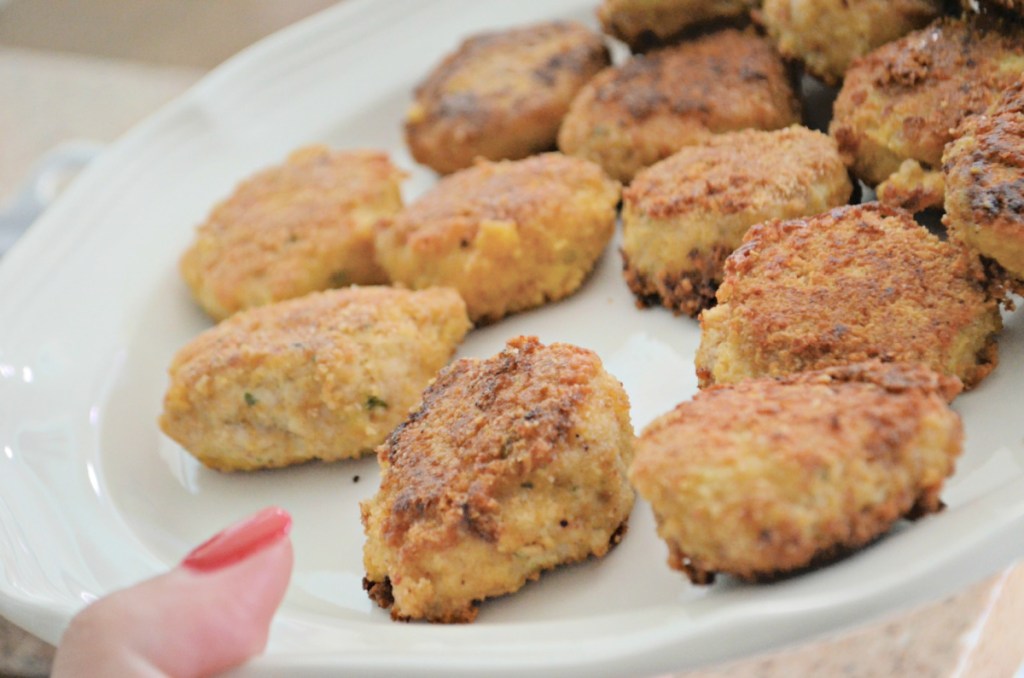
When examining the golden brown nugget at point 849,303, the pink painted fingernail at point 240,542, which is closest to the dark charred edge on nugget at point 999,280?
the golden brown nugget at point 849,303

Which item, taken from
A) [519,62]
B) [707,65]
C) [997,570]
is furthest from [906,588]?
[519,62]

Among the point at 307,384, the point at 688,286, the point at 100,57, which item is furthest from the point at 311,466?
the point at 100,57

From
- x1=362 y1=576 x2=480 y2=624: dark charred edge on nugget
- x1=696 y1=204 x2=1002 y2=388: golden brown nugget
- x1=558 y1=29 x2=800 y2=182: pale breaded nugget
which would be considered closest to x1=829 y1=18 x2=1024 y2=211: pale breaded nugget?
x1=696 y1=204 x2=1002 y2=388: golden brown nugget

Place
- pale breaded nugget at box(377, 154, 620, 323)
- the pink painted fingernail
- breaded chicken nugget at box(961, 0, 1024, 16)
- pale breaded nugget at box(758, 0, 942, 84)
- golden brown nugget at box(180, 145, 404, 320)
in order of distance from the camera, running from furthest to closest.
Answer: golden brown nugget at box(180, 145, 404, 320)
pale breaded nugget at box(377, 154, 620, 323)
pale breaded nugget at box(758, 0, 942, 84)
breaded chicken nugget at box(961, 0, 1024, 16)
the pink painted fingernail

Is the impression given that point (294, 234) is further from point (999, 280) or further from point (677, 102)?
point (999, 280)

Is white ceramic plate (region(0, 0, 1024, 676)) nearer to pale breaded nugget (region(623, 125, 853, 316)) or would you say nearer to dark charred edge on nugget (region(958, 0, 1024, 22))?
pale breaded nugget (region(623, 125, 853, 316))

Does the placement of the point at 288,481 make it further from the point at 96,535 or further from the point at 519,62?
the point at 519,62

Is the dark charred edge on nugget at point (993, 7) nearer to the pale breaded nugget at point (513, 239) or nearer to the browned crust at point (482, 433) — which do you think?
the pale breaded nugget at point (513, 239)

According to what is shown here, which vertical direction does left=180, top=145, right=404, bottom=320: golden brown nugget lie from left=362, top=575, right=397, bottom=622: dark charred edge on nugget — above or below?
above
